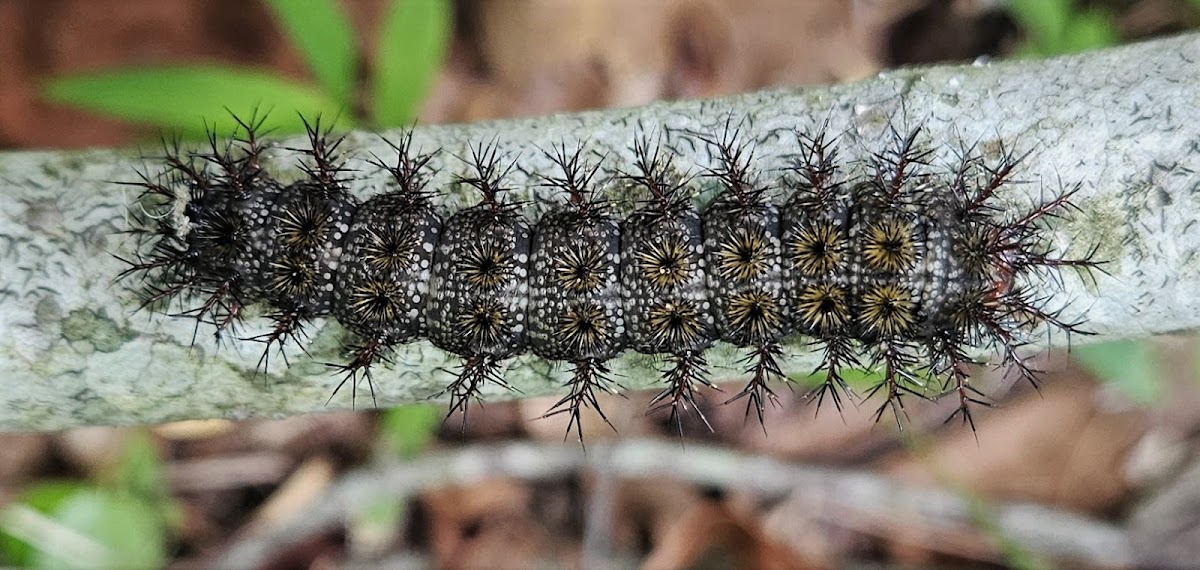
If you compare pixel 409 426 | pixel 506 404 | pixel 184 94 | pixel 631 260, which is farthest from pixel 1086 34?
pixel 184 94

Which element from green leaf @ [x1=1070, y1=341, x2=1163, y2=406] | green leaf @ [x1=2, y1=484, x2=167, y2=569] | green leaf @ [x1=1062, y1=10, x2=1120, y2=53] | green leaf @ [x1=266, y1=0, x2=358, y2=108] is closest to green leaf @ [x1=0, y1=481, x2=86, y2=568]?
green leaf @ [x1=2, y1=484, x2=167, y2=569]

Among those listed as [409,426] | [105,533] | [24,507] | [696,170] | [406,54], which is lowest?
[105,533]

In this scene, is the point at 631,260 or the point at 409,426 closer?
the point at 631,260

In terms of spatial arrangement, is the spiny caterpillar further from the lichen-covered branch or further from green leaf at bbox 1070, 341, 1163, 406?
green leaf at bbox 1070, 341, 1163, 406

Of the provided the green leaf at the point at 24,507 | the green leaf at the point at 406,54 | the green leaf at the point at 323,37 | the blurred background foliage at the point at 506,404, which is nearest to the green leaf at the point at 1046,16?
the blurred background foliage at the point at 506,404

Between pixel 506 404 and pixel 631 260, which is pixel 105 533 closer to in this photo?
pixel 506 404

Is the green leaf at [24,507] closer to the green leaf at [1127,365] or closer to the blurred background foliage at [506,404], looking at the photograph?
the blurred background foliage at [506,404]

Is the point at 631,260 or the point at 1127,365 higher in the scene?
the point at 631,260
